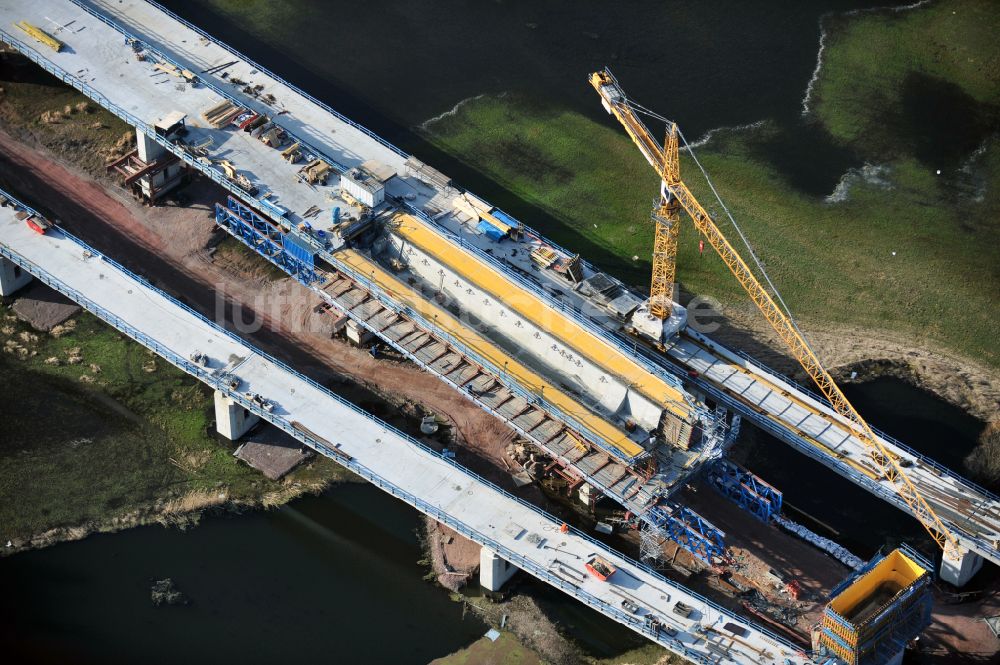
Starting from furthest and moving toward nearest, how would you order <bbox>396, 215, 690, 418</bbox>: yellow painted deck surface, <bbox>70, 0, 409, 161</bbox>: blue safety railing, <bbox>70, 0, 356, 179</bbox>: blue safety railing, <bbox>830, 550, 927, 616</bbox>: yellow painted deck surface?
1. <bbox>70, 0, 409, 161</bbox>: blue safety railing
2. <bbox>70, 0, 356, 179</bbox>: blue safety railing
3. <bbox>396, 215, 690, 418</bbox>: yellow painted deck surface
4. <bbox>830, 550, 927, 616</bbox>: yellow painted deck surface

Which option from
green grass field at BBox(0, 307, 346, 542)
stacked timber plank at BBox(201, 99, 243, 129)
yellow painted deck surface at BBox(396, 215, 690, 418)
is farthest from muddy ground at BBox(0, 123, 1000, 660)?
yellow painted deck surface at BBox(396, 215, 690, 418)

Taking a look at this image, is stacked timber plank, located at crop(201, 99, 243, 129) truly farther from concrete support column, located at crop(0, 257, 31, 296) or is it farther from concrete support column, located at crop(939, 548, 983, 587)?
concrete support column, located at crop(939, 548, 983, 587)

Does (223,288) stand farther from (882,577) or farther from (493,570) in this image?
(882,577)

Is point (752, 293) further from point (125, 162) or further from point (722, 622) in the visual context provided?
point (125, 162)

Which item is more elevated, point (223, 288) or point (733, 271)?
point (733, 271)

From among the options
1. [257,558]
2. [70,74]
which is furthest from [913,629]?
[70,74]

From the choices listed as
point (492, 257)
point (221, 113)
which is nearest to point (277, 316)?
point (492, 257)

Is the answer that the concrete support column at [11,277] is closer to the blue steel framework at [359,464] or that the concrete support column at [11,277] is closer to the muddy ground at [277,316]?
the blue steel framework at [359,464]
